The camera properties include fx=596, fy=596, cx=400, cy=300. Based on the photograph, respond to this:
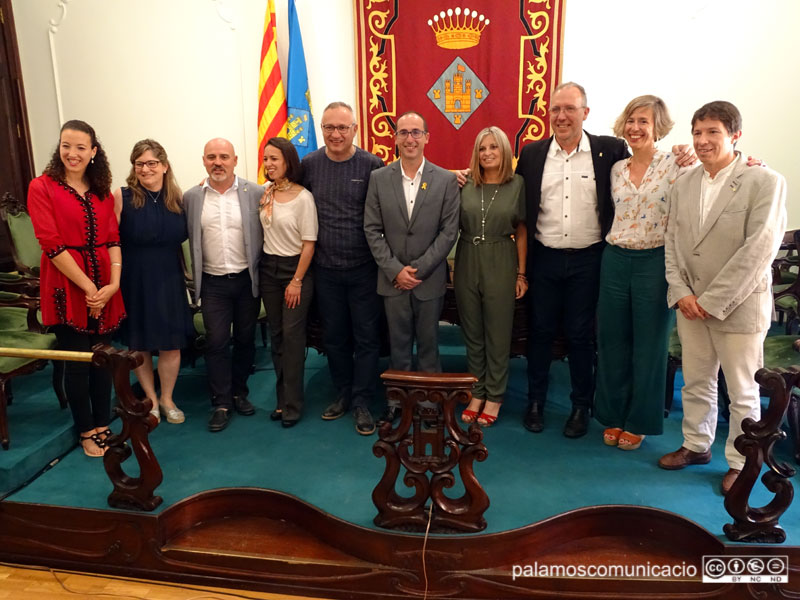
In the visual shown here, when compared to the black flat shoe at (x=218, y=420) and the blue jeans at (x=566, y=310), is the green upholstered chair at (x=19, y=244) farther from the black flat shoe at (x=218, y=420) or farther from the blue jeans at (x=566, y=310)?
the blue jeans at (x=566, y=310)

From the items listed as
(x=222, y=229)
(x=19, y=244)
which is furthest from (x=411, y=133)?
(x=19, y=244)

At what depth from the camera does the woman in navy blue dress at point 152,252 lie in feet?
9.21

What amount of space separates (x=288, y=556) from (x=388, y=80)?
3702 millimetres

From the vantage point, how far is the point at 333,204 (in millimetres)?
2980

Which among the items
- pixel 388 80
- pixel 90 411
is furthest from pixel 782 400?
pixel 388 80

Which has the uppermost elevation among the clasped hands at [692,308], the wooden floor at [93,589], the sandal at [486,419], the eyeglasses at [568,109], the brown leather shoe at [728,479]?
the eyeglasses at [568,109]

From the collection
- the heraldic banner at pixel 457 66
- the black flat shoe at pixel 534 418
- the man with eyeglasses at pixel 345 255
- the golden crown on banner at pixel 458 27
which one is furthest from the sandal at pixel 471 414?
the golden crown on banner at pixel 458 27

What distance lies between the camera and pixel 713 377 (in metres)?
2.59

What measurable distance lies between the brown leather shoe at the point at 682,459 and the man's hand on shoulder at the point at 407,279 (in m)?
1.39

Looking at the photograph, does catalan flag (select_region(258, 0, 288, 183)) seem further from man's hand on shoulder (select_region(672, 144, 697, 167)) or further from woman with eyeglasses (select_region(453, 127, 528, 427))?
man's hand on shoulder (select_region(672, 144, 697, 167))

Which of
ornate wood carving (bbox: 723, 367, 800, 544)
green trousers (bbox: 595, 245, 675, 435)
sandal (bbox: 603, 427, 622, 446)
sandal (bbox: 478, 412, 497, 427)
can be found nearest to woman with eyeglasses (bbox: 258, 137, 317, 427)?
sandal (bbox: 478, 412, 497, 427)

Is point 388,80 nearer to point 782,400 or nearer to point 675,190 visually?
point 675,190

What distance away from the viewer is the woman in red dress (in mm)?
2541

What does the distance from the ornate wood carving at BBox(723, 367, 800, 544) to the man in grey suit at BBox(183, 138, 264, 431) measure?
2275 mm
